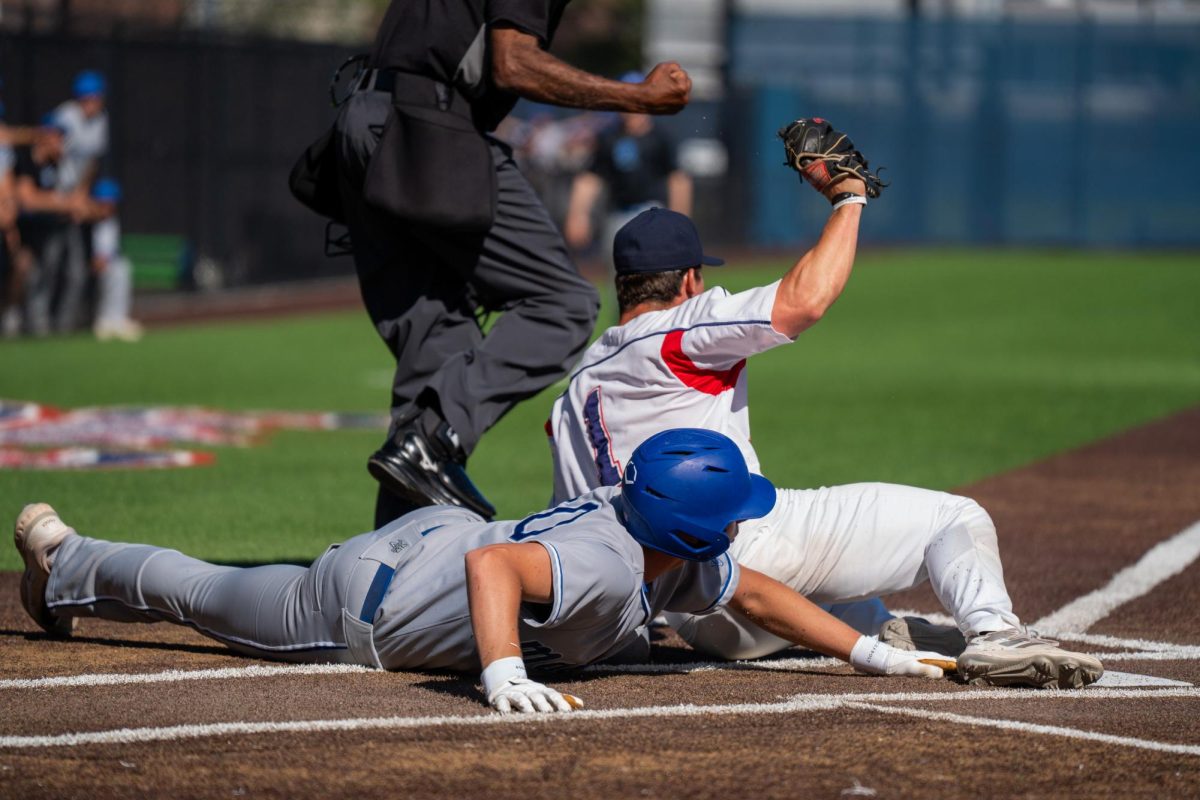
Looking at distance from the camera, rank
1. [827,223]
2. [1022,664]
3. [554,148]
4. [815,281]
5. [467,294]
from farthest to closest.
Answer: [554,148], [467,294], [827,223], [815,281], [1022,664]

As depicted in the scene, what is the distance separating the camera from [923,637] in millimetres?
5496

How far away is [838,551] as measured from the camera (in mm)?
5309

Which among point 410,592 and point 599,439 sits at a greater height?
point 599,439

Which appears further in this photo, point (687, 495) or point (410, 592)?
point (410, 592)

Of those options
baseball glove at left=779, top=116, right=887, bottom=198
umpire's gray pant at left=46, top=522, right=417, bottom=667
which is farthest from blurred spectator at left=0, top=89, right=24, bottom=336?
baseball glove at left=779, top=116, right=887, bottom=198

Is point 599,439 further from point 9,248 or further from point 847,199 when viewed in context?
point 9,248

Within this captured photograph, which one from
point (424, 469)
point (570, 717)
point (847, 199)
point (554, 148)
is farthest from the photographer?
point (554, 148)

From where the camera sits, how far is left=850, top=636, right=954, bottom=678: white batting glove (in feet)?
16.8

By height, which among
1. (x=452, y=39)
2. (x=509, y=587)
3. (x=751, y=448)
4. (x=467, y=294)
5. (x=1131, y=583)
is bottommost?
(x=1131, y=583)

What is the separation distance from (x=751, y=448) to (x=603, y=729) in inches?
47.9

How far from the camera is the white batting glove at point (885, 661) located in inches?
201

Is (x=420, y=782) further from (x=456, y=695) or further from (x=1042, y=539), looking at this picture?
(x=1042, y=539)

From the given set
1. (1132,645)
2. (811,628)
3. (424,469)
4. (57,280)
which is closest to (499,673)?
(811,628)

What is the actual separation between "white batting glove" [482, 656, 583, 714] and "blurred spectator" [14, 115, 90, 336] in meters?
15.7
